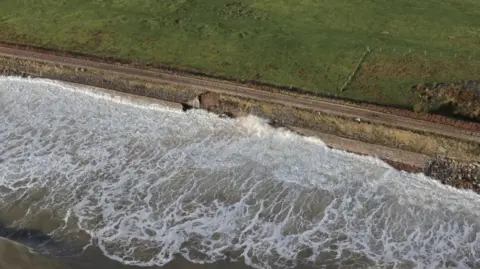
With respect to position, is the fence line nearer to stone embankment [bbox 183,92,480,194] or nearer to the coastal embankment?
the coastal embankment

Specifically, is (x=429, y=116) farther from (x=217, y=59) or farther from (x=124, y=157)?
(x=124, y=157)

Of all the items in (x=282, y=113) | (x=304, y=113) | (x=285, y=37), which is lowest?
(x=282, y=113)

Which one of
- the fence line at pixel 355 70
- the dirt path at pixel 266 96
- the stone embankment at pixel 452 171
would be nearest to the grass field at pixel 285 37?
the fence line at pixel 355 70

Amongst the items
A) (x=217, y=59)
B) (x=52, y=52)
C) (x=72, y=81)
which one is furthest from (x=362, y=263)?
(x=52, y=52)

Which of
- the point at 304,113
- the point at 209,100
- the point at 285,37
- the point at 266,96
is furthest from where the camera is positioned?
the point at 285,37

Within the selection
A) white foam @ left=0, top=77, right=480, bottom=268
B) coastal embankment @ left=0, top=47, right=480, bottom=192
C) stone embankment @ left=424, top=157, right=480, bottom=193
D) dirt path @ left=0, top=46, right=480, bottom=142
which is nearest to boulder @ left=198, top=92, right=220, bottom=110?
coastal embankment @ left=0, top=47, right=480, bottom=192

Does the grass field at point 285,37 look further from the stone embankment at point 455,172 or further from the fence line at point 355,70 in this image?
the stone embankment at point 455,172

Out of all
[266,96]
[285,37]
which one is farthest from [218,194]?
[285,37]

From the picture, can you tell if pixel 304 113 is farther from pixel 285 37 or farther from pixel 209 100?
pixel 285 37
